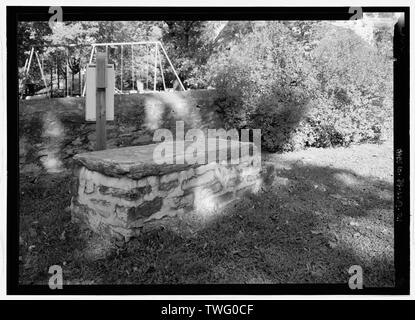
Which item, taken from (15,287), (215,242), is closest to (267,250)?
(215,242)

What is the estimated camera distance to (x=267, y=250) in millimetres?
2832

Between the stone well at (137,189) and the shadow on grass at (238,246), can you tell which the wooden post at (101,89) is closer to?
the stone well at (137,189)

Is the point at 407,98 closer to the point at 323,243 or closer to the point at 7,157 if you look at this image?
the point at 323,243

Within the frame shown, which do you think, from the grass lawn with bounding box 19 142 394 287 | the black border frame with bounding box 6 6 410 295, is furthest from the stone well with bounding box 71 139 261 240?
the black border frame with bounding box 6 6 410 295

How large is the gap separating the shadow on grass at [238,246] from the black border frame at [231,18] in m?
0.59

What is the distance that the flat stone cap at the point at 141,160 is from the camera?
2.70m

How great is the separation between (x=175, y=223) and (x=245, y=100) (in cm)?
416

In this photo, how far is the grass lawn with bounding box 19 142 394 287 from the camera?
2.54m

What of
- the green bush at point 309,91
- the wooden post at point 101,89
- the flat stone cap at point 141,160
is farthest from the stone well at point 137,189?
the green bush at point 309,91

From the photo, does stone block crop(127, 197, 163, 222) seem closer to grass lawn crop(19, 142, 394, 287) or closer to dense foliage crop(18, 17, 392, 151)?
grass lawn crop(19, 142, 394, 287)

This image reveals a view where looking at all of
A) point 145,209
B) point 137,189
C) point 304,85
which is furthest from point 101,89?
point 304,85

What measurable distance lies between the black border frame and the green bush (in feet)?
15.1

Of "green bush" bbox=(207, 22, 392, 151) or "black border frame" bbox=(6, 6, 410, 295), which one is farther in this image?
"green bush" bbox=(207, 22, 392, 151)

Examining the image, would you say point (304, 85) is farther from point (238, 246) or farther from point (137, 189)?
point (137, 189)
